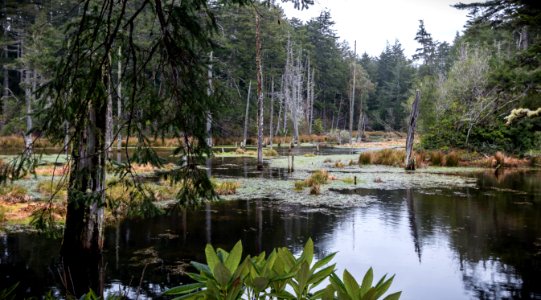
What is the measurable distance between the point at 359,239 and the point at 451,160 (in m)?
16.2

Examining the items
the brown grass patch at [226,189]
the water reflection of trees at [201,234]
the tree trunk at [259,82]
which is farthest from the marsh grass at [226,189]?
the tree trunk at [259,82]

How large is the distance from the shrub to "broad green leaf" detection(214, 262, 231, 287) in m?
24.0

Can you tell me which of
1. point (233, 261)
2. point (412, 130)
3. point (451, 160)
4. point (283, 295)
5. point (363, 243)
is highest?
point (412, 130)

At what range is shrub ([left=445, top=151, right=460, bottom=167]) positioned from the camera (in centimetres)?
2323

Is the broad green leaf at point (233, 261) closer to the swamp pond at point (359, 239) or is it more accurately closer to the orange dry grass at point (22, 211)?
the swamp pond at point (359, 239)

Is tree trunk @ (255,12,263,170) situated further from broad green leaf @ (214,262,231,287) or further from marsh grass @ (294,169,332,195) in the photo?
broad green leaf @ (214,262,231,287)

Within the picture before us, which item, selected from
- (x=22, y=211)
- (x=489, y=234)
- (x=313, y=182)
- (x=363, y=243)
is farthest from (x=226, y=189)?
(x=489, y=234)

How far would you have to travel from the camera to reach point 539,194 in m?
14.4

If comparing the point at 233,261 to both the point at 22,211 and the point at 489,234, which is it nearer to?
the point at 489,234

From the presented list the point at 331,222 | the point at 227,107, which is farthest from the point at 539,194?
the point at 227,107

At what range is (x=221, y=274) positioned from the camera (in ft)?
4.31

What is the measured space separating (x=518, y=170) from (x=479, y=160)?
2.34 metres

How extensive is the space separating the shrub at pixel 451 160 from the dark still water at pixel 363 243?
1011cm

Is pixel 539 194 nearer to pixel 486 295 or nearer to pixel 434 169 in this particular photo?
pixel 434 169
